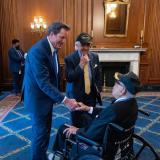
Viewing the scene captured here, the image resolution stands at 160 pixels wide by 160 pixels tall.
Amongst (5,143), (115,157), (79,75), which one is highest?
(79,75)

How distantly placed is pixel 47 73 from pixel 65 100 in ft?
0.98

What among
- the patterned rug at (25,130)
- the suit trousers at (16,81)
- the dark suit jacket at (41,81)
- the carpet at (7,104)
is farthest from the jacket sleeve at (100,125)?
the suit trousers at (16,81)

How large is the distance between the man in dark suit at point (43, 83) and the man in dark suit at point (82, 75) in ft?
1.10

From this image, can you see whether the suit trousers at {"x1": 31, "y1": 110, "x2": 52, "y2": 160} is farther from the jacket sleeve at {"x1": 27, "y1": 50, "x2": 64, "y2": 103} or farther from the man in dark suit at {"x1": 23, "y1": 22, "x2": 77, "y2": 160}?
the jacket sleeve at {"x1": 27, "y1": 50, "x2": 64, "y2": 103}

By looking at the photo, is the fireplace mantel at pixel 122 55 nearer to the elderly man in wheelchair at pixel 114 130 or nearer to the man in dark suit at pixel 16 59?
the man in dark suit at pixel 16 59

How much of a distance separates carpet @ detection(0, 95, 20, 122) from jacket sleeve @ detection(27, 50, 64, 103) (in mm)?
2341

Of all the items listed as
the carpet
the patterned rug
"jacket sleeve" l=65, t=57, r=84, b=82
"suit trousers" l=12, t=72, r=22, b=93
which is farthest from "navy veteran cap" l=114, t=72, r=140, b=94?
"suit trousers" l=12, t=72, r=22, b=93

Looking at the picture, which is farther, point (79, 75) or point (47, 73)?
point (79, 75)

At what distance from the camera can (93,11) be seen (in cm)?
615

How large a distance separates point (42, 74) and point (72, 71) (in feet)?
1.90

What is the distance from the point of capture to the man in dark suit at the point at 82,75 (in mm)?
2391

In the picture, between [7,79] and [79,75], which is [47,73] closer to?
[79,75]

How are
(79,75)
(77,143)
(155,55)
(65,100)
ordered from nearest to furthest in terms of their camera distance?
(77,143)
(65,100)
(79,75)
(155,55)

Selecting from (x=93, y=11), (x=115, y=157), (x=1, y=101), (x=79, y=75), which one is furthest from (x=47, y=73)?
(x=93, y=11)
